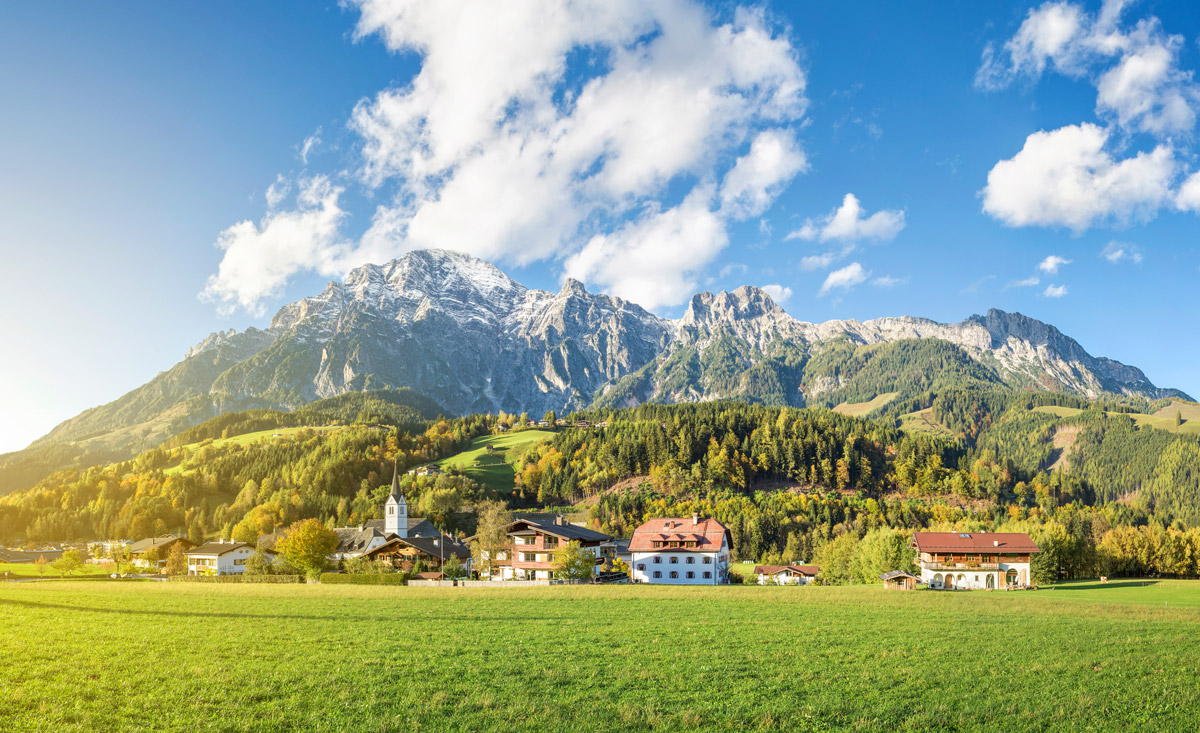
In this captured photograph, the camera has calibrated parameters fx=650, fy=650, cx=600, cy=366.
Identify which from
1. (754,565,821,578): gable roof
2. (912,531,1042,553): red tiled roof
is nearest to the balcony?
(912,531,1042,553): red tiled roof

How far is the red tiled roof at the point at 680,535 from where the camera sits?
9788 cm

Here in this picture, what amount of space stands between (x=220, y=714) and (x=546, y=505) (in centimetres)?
16983

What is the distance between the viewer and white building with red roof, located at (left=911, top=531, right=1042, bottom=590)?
85500mm

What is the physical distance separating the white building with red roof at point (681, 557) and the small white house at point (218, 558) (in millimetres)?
74526

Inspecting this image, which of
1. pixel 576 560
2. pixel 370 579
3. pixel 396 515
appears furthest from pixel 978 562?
pixel 396 515

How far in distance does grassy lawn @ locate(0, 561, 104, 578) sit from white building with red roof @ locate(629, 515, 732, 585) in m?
97.7

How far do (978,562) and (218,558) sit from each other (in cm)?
12521

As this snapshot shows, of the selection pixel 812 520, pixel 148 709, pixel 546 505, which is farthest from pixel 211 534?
pixel 148 709

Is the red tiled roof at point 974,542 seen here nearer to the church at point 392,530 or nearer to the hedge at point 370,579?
the hedge at point 370,579

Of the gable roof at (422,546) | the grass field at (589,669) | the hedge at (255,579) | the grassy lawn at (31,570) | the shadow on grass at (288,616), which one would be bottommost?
the grassy lawn at (31,570)

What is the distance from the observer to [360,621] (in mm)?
36094

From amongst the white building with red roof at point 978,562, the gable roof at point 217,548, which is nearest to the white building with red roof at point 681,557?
the white building with red roof at point 978,562

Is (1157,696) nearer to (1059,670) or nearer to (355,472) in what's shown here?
(1059,670)

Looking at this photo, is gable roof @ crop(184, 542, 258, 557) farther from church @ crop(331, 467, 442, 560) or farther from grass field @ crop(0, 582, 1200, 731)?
grass field @ crop(0, 582, 1200, 731)
